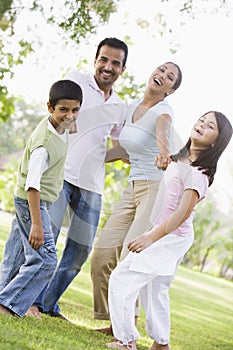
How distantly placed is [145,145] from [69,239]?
501 mm

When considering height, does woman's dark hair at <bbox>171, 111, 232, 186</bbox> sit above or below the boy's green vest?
above

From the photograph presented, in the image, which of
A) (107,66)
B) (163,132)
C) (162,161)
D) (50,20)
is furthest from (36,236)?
(50,20)

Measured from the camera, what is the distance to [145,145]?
2.84 m

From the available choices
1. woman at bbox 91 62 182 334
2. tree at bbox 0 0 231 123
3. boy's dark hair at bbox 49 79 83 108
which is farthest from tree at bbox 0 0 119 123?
boy's dark hair at bbox 49 79 83 108

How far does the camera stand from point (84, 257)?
10.00 feet

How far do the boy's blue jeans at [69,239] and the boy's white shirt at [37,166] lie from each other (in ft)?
1.22

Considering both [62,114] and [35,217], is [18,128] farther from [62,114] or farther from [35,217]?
[35,217]

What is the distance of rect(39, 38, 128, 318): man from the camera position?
291 cm

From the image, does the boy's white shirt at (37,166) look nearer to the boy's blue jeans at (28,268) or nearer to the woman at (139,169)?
the boy's blue jeans at (28,268)

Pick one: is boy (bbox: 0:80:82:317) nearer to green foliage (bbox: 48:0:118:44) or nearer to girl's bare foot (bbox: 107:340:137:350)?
girl's bare foot (bbox: 107:340:137:350)

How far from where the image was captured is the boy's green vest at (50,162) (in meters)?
2.54

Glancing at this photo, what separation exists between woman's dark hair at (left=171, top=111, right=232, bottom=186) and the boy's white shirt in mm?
468

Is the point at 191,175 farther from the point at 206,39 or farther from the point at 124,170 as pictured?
the point at 206,39

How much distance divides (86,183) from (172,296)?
2.49 m
